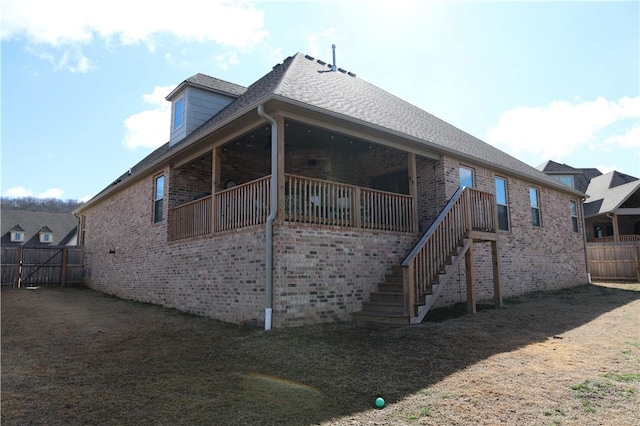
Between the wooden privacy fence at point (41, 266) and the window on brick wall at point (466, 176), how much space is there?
53.5ft

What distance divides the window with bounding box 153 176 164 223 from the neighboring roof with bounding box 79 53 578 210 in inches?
38.6

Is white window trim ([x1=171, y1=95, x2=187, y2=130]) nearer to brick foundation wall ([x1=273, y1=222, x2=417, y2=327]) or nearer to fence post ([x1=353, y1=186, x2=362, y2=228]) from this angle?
fence post ([x1=353, y1=186, x2=362, y2=228])

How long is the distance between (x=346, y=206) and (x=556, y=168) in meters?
20.0

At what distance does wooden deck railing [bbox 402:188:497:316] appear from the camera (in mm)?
8277

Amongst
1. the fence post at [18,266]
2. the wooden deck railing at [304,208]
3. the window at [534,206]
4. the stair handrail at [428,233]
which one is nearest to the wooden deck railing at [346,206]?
the wooden deck railing at [304,208]

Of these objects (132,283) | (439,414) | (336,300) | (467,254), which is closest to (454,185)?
(467,254)

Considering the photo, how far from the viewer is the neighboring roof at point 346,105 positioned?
8742 millimetres

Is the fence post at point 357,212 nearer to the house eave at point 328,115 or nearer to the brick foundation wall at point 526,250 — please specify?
the house eave at point 328,115

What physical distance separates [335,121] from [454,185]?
4.43 meters

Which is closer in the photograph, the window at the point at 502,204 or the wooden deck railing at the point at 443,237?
the wooden deck railing at the point at 443,237

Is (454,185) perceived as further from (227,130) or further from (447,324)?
(227,130)

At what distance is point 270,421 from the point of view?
4.14m

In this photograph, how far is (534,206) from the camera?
1526 centimetres

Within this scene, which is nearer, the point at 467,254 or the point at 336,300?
the point at 336,300
